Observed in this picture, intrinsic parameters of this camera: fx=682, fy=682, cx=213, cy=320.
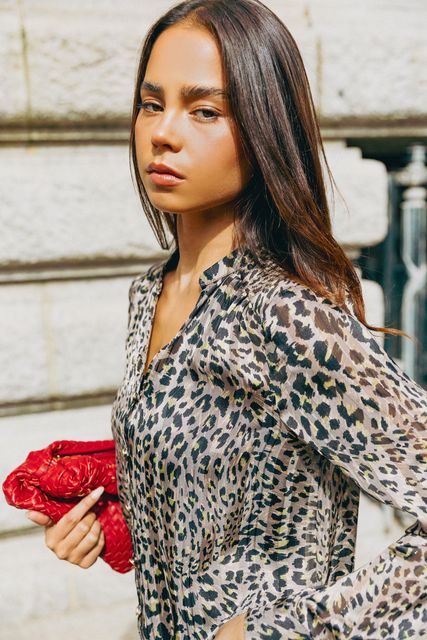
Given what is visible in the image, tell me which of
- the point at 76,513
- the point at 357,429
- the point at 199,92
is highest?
the point at 199,92

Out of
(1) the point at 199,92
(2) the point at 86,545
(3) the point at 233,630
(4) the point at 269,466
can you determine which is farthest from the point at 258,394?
(2) the point at 86,545

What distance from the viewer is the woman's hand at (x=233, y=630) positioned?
4.13ft

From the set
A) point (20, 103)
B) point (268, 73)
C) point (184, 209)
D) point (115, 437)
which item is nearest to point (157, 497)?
point (115, 437)

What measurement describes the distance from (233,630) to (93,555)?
19.5 inches

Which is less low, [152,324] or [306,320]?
[306,320]

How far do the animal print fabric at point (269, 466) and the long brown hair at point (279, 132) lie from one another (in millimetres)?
86

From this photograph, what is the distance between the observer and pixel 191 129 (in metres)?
1.32

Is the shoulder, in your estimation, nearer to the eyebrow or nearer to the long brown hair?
the long brown hair

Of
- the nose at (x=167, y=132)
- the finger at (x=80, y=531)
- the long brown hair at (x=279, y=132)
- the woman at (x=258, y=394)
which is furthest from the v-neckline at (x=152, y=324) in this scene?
the finger at (x=80, y=531)

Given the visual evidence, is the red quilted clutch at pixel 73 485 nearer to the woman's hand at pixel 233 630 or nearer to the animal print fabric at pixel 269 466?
the animal print fabric at pixel 269 466

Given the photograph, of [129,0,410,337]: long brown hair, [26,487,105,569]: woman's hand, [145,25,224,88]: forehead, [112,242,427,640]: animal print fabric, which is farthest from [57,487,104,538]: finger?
[145,25,224,88]: forehead

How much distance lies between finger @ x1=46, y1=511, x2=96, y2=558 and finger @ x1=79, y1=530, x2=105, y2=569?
48 millimetres

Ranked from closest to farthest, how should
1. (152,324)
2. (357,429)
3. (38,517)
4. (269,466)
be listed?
(357,429)
(269,466)
(38,517)
(152,324)

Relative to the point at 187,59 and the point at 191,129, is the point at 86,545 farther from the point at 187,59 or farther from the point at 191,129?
the point at 187,59
